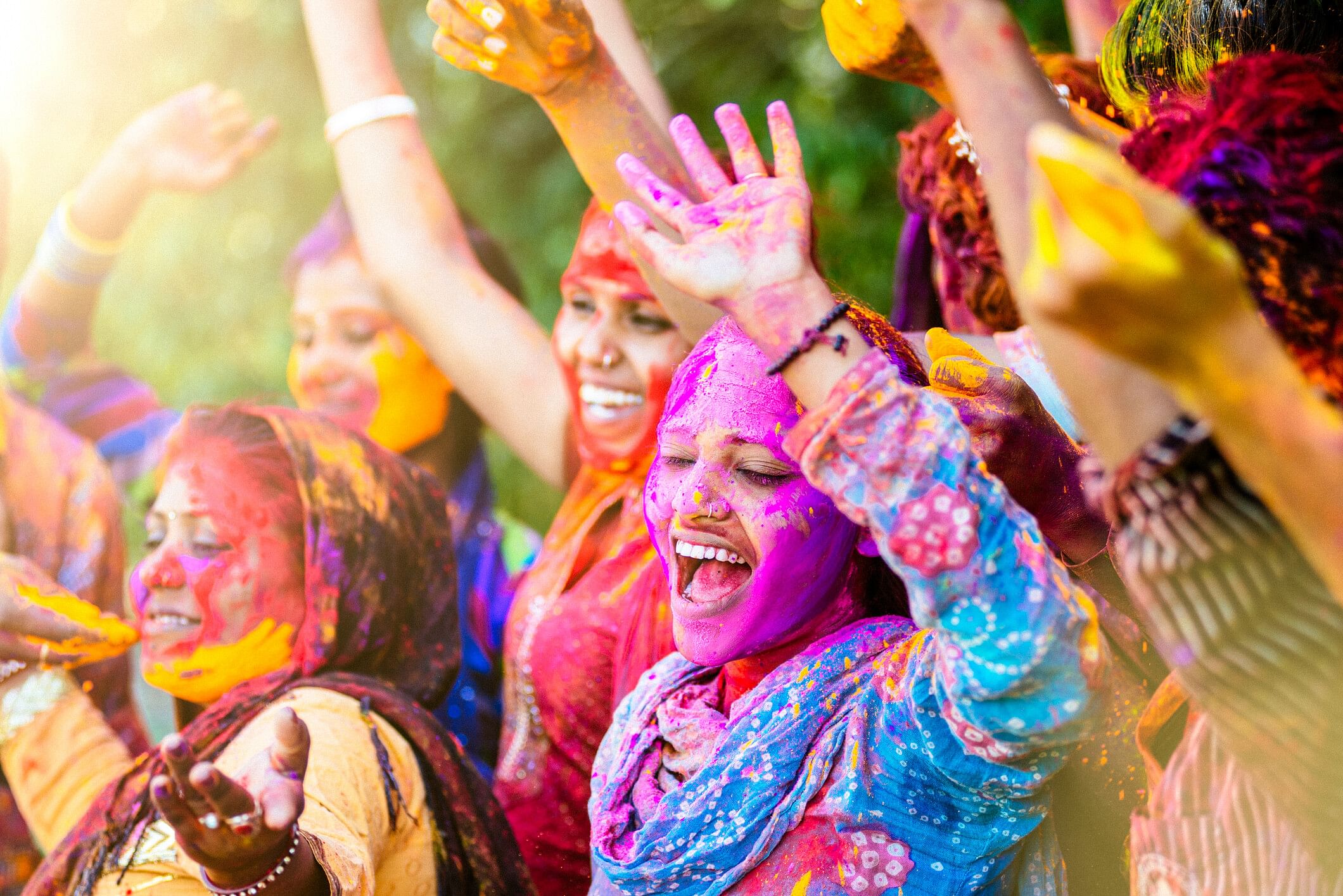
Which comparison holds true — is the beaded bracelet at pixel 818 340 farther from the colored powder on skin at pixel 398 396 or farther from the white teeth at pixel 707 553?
the colored powder on skin at pixel 398 396

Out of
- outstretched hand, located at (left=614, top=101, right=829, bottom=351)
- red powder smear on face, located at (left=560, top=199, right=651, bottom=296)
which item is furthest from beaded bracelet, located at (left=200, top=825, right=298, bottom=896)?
red powder smear on face, located at (left=560, top=199, right=651, bottom=296)

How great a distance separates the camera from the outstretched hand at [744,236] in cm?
127

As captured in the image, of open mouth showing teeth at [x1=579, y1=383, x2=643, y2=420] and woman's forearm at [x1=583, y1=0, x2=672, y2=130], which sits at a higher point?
woman's forearm at [x1=583, y1=0, x2=672, y2=130]

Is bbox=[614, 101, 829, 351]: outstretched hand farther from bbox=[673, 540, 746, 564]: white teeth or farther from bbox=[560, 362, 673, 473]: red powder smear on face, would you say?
bbox=[560, 362, 673, 473]: red powder smear on face

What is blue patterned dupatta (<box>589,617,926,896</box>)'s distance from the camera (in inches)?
56.5

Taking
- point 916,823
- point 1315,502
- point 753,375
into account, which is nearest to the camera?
point 1315,502

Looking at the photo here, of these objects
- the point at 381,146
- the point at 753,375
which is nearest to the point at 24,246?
the point at 381,146

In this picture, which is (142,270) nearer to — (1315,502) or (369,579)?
(369,579)

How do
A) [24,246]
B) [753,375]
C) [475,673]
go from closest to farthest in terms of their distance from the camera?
[753,375]
[475,673]
[24,246]

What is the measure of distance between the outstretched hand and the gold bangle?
2047mm

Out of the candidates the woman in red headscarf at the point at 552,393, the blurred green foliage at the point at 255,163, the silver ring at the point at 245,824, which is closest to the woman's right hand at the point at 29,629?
the woman in red headscarf at the point at 552,393

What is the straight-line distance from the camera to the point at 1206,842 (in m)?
1.23

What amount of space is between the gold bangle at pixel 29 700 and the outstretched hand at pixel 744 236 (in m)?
2.05

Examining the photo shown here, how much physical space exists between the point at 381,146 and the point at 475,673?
50.9 inches
